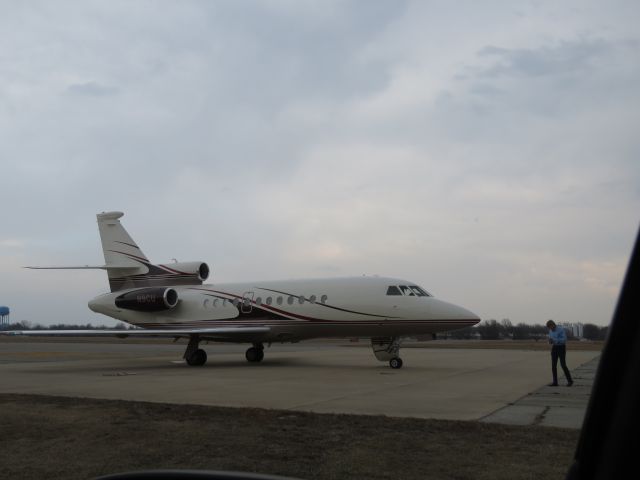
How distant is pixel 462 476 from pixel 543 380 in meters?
11.7

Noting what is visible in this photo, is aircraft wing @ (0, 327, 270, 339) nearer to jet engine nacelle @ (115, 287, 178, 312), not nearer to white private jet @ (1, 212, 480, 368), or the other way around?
white private jet @ (1, 212, 480, 368)

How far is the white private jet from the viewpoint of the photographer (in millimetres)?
20797

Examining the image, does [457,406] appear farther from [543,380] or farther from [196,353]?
[196,353]

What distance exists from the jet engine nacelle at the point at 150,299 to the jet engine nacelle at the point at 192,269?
1494mm

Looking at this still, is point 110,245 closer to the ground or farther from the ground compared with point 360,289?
farther from the ground

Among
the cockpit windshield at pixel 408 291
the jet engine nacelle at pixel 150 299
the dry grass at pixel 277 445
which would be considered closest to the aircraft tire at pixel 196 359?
the jet engine nacelle at pixel 150 299

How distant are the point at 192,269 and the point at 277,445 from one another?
20561 millimetres

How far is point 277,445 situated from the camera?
7.62m

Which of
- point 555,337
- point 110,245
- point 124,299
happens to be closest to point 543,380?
point 555,337

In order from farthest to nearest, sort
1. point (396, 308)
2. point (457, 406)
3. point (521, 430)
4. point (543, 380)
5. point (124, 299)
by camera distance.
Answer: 1. point (124, 299)
2. point (396, 308)
3. point (543, 380)
4. point (457, 406)
5. point (521, 430)

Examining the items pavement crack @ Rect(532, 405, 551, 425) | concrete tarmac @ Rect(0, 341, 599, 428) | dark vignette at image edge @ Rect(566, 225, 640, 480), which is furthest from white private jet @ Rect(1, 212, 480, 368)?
dark vignette at image edge @ Rect(566, 225, 640, 480)

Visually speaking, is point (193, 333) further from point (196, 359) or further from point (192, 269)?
point (192, 269)

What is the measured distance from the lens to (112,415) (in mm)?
9977

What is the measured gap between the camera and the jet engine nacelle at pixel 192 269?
90.0ft
